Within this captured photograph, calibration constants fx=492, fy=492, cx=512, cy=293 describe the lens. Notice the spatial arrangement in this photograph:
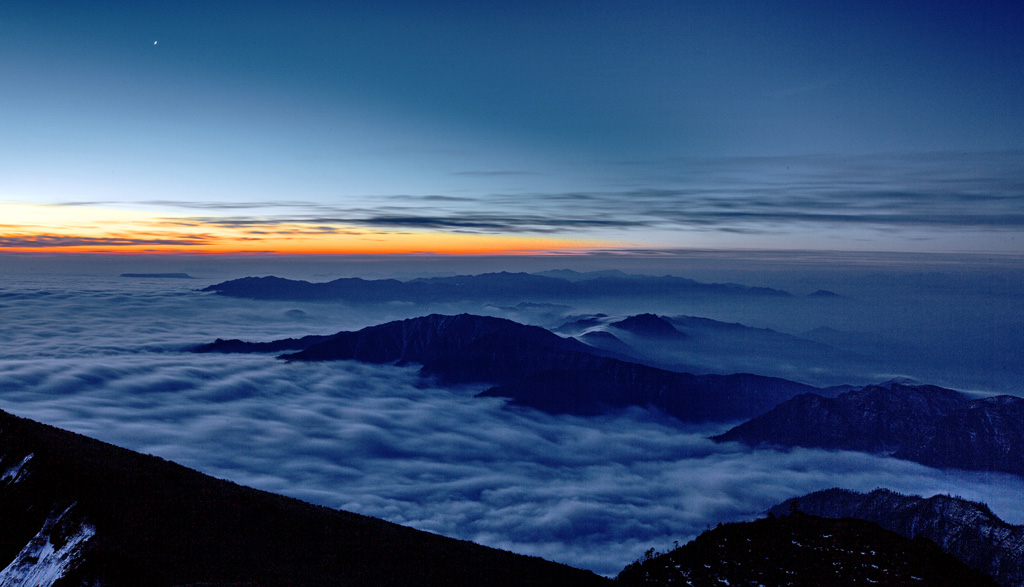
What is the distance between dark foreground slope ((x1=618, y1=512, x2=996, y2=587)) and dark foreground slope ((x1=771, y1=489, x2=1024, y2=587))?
28774 millimetres

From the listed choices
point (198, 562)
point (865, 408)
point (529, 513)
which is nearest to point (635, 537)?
point (529, 513)

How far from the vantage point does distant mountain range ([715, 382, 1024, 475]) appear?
170375 millimetres

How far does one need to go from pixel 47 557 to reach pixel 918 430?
795ft

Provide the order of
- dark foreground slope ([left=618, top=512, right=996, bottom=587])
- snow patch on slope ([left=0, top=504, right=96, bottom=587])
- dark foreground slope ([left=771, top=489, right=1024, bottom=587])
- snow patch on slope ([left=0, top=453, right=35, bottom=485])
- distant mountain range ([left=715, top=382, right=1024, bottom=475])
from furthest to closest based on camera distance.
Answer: distant mountain range ([left=715, top=382, right=1024, bottom=475])
dark foreground slope ([left=771, top=489, right=1024, bottom=587])
snow patch on slope ([left=0, top=453, right=35, bottom=485])
dark foreground slope ([left=618, top=512, right=996, bottom=587])
snow patch on slope ([left=0, top=504, right=96, bottom=587])

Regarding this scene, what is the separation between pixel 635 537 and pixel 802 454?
111937 millimetres

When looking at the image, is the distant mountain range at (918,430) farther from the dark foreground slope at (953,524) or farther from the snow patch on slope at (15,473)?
the snow patch on slope at (15,473)

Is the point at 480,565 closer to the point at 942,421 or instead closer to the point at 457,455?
Answer: the point at 457,455

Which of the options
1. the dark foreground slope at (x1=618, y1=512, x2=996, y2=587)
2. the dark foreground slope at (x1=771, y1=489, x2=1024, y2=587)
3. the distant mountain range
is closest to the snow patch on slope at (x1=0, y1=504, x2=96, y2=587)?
the dark foreground slope at (x1=618, y1=512, x2=996, y2=587)

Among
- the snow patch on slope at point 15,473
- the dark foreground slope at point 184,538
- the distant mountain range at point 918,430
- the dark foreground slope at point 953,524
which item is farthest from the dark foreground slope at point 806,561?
the distant mountain range at point 918,430

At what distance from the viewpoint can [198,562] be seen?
23.2 metres

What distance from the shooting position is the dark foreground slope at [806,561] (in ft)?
77.2

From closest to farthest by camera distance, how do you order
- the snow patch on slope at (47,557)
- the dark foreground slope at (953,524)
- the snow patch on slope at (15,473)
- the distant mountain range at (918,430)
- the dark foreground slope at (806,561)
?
the snow patch on slope at (47,557) → the dark foreground slope at (806,561) → the snow patch on slope at (15,473) → the dark foreground slope at (953,524) → the distant mountain range at (918,430)

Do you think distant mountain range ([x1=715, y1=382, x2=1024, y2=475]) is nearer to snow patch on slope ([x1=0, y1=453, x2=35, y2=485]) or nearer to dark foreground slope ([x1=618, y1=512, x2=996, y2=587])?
dark foreground slope ([x1=618, y1=512, x2=996, y2=587])

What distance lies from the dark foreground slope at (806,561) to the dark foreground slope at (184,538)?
186 inches
